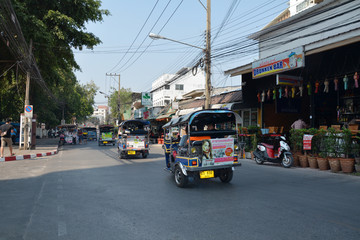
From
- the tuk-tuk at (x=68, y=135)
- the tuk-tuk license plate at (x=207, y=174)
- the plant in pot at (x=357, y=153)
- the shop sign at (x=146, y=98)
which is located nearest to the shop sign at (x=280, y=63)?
the plant in pot at (x=357, y=153)

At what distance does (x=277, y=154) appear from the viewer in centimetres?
1242

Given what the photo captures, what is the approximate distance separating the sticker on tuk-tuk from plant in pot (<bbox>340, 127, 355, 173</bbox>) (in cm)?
482

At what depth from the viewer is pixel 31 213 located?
5184mm

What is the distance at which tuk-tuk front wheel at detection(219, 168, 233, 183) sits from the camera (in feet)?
26.0

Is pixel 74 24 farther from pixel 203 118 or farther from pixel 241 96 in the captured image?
pixel 203 118

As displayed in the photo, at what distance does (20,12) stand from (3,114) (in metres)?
18.2

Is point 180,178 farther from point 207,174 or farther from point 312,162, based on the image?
point 312,162

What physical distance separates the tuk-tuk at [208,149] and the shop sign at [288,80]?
6506 mm

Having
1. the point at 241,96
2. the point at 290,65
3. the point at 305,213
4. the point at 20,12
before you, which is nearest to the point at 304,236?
the point at 305,213

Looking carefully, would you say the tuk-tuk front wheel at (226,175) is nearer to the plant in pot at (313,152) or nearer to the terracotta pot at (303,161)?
the plant in pot at (313,152)

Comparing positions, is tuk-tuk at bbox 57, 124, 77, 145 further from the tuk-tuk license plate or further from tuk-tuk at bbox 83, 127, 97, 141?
the tuk-tuk license plate

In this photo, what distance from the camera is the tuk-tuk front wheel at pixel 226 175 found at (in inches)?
312

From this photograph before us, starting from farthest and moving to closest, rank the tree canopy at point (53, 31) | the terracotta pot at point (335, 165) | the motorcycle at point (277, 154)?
the tree canopy at point (53, 31) < the motorcycle at point (277, 154) < the terracotta pot at point (335, 165)

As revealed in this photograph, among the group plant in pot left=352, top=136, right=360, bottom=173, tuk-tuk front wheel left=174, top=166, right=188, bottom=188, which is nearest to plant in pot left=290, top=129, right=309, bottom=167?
plant in pot left=352, top=136, right=360, bottom=173
